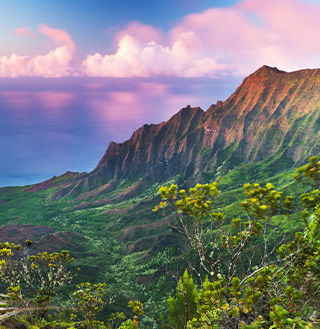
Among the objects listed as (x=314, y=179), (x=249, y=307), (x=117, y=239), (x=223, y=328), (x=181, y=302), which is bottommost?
(x=117, y=239)

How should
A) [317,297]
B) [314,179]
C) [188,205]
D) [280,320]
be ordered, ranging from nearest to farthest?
[280,320]
[314,179]
[188,205]
[317,297]

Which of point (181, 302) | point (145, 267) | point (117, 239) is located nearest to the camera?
point (181, 302)

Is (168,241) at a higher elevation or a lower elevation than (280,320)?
lower

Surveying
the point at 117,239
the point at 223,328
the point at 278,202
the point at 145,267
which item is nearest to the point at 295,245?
the point at 278,202

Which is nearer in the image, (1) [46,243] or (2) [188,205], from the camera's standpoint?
(2) [188,205]

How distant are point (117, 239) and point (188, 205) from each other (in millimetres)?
200176

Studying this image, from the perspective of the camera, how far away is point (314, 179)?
7.40m

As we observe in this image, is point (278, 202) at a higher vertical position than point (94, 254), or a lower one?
higher

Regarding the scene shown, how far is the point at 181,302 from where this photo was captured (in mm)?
37812

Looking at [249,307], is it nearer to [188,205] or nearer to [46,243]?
[188,205]

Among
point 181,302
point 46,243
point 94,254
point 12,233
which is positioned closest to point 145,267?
point 94,254

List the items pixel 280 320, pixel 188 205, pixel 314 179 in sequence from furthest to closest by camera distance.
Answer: pixel 188 205 < pixel 314 179 < pixel 280 320

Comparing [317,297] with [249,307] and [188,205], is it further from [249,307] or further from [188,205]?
[188,205]

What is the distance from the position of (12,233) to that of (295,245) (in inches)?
6710
